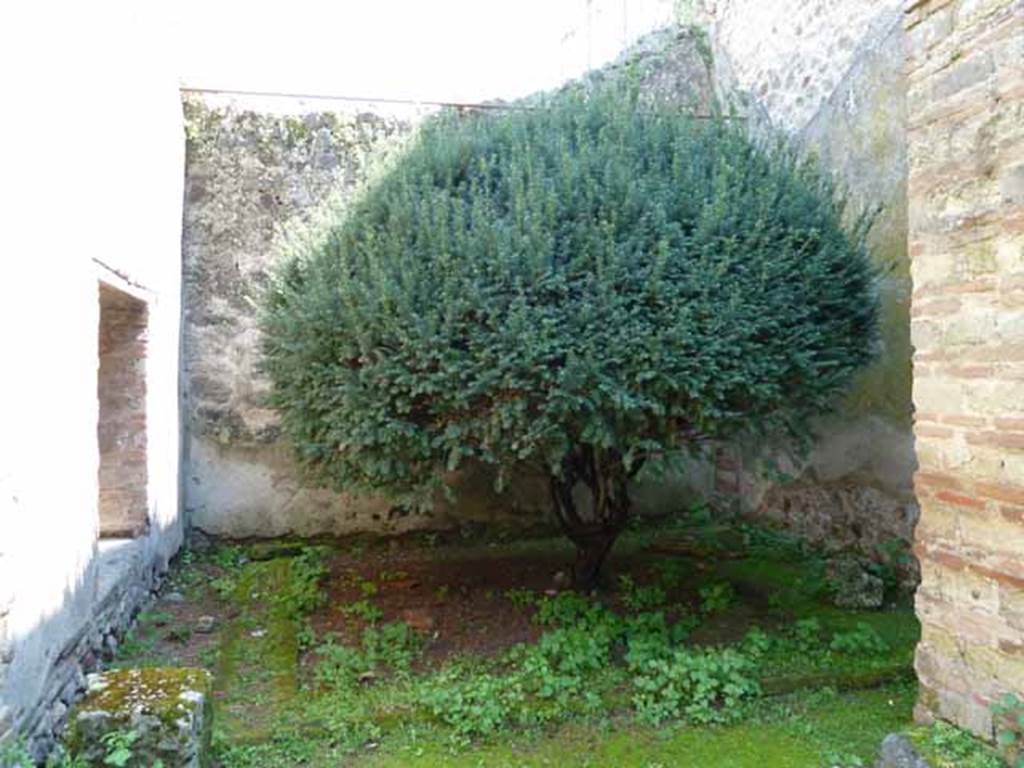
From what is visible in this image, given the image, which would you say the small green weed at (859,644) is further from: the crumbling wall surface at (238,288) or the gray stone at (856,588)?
the crumbling wall surface at (238,288)

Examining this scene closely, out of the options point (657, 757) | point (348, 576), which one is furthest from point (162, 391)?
point (657, 757)

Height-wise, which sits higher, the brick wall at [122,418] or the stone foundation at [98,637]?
the brick wall at [122,418]

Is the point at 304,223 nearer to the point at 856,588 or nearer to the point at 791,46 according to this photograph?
the point at 791,46

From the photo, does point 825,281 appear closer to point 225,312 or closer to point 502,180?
point 502,180

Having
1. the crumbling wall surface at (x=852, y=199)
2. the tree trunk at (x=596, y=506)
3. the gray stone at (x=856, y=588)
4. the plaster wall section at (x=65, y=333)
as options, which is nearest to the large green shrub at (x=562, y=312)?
the tree trunk at (x=596, y=506)

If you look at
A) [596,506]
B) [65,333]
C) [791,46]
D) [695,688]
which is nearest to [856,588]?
[596,506]

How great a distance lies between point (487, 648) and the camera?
4.54m

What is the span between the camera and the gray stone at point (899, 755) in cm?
301

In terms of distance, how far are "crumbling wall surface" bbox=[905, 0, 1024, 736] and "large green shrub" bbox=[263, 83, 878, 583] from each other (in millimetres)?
960

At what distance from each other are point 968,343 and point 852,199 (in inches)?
129

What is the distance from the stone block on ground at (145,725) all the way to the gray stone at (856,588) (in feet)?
12.5

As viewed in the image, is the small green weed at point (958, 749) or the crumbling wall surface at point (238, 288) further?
the crumbling wall surface at point (238, 288)

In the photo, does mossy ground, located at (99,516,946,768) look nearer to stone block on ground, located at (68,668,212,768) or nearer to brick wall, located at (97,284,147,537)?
stone block on ground, located at (68,668,212,768)

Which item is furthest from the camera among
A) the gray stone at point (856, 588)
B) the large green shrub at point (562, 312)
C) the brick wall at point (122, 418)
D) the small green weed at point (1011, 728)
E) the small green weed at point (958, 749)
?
the brick wall at point (122, 418)
